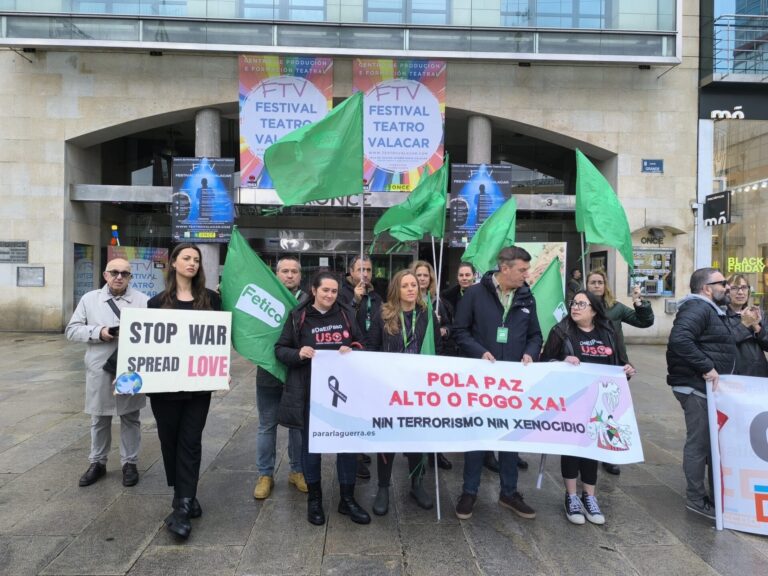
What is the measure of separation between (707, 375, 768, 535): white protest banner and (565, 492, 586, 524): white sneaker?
1014mm

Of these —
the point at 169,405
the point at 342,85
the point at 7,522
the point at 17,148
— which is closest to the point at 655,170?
the point at 342,85

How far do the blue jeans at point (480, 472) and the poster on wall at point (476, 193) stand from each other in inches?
423

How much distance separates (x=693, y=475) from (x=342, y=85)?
13330 millimetres

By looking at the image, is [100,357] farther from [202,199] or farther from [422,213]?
[202,199]

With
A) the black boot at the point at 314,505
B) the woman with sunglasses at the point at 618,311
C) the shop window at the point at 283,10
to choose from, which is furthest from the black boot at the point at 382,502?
the shop window at the point at 283,10

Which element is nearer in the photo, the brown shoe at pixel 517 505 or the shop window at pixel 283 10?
the brown shoe at pixel 517 505

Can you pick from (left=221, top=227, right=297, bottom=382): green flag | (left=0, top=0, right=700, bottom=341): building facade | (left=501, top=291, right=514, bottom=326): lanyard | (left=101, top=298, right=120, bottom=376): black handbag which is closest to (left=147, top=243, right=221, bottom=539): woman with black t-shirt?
(left=221, top=227, right=297, bottom=382): green flag

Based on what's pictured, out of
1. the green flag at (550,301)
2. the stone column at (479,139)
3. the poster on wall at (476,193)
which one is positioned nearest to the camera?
the green flag at (550,301)

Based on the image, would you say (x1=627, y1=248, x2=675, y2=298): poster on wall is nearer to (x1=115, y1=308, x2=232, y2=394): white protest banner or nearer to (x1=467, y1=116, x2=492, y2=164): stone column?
(x1=467, y1=116, x2=492, y2=164): stone column

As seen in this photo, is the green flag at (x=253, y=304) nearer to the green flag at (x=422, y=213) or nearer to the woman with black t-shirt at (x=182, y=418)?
the woman with black t-shirt at (x=182, y=418)

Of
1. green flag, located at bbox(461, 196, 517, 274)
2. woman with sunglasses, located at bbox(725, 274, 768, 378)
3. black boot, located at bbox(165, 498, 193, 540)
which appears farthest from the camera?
green flag, located at bbox(461, 196, 517, 274)

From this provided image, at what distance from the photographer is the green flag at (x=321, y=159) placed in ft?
14.5

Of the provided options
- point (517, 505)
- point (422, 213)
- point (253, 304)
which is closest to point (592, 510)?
point (517, 505)

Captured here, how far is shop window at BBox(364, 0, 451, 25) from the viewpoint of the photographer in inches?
555
